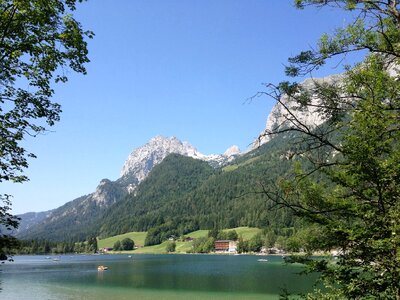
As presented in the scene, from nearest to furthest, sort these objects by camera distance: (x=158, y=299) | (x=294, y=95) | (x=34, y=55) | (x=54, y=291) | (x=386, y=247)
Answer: (x=386, y=247) < (x=294, y=95) < (x=34, y=55) < (x=158, y=299) < (x=54, y=291)

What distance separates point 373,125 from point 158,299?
4884 centimetres

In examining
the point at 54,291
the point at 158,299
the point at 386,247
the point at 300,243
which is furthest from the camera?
the point at 54,291

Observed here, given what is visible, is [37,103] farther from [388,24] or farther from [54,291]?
[54,291]

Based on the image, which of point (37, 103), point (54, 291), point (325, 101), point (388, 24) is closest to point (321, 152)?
point (325, 101)

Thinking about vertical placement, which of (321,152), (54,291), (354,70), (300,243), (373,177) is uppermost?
(354,70)

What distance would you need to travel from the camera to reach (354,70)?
10.9m

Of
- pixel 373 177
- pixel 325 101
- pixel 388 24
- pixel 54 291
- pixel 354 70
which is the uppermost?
pixel 388 24

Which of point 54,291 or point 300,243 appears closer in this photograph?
point 300,243

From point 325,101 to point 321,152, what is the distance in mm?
1498

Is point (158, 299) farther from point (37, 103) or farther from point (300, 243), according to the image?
point (37, 103)

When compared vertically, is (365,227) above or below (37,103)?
below

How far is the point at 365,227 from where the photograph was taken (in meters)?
10.2

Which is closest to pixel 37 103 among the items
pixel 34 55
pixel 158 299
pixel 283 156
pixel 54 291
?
pixel 34 55

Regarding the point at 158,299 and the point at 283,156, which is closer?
the point at 283,156
